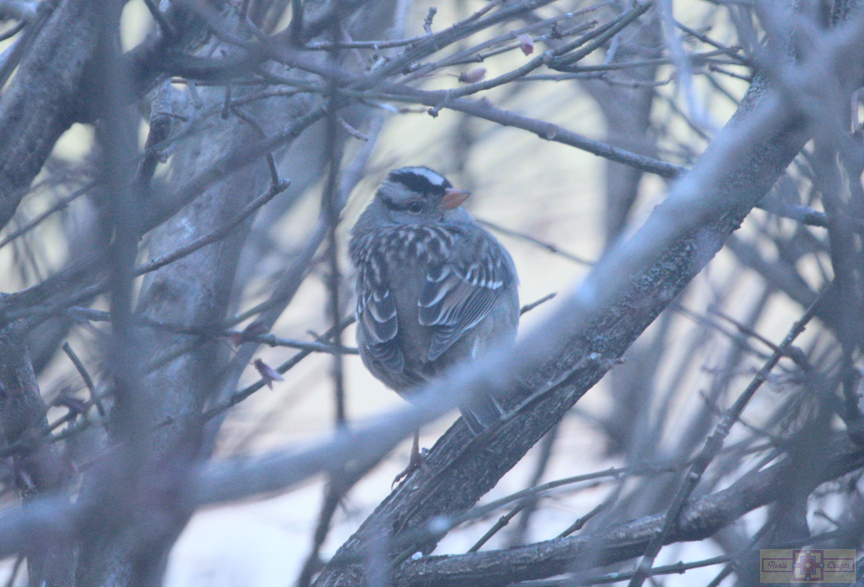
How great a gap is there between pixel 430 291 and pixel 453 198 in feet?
3.78

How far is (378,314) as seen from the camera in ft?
16.5

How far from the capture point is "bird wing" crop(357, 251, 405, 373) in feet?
15.9

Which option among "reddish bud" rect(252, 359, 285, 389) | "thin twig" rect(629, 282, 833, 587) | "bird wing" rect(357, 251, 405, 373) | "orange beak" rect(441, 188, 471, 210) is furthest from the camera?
"orange beak" rect(441, 188, 471, 210)

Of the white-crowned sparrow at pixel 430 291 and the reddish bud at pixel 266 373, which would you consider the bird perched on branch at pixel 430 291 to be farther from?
the reddish bud at pixel 266 373

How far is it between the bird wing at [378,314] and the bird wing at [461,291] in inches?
7.1

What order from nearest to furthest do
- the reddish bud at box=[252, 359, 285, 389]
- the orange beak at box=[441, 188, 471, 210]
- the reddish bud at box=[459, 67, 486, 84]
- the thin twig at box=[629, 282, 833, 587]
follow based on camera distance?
the thin twig at box=[629, 282, 833, 587] → the reddish bud at box=[252, 359, 285, 389] → the reddish bud at box=[459, 67, 486, 84] → the orange beak at box=[441, 188, 471, 210]

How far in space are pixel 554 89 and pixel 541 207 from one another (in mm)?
1240

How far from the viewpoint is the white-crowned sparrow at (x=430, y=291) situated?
4.86 meters

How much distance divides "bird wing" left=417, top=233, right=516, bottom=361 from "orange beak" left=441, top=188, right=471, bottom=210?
1.32ft

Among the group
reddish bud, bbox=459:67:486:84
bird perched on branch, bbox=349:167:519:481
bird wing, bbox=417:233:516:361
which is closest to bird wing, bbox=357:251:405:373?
bird perched on branch, bbox=349:167:519:481

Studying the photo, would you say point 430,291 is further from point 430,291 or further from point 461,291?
point 461,291

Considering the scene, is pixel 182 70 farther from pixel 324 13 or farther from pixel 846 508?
pixel 846 508

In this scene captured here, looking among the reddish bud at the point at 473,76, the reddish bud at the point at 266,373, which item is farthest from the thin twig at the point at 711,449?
the reddish bud at the point at 473,76

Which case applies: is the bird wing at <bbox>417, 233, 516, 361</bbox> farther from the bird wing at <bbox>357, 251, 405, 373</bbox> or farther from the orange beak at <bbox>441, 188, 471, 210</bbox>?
the orange beak at <bbox>441, 188, 471, 210</bbox>
